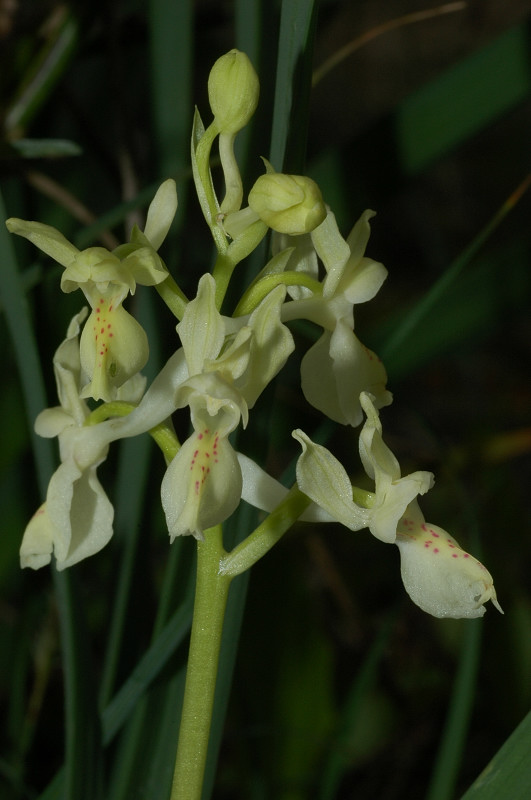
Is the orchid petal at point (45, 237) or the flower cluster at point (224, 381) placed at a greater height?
the orchid petal at point (45, 237)

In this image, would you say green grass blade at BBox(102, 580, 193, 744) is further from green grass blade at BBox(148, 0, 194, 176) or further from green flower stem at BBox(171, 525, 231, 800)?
green grass blade at BBox(148, 0, 194, 176)

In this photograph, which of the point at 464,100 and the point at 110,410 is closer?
the point at 110,410

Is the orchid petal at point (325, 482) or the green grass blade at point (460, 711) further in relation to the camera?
the green grass blade at point (460, 711)

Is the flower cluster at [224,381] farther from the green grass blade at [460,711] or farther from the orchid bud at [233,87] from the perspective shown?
the green grass blade at [460,711]

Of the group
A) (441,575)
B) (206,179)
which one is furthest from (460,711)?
(206,179)

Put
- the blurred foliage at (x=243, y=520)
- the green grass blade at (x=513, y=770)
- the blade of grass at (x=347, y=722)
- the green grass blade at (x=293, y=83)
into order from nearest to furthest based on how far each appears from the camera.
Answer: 1. the green grass blade at (x=513, y=770)
2. the green grass blade at (x=293, y=83)
3. the blurred foliage at (x=243, y=520)
4. the blade of grass at (x=347, y=722)

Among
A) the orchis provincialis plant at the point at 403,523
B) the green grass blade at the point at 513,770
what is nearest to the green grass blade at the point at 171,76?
the orchis provincialis plant at the point at 403,523

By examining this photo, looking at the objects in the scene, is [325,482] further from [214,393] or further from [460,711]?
[460,711]

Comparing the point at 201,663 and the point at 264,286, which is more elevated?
the point at 264,286
